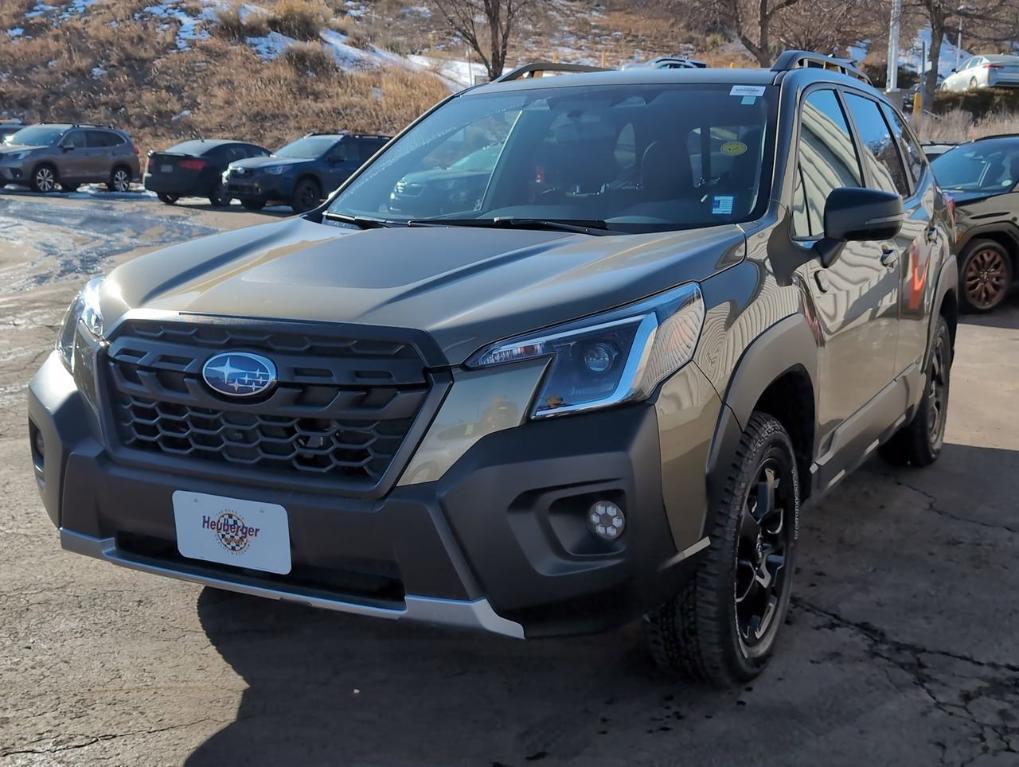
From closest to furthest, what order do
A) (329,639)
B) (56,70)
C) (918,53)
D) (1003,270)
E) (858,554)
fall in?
1. (329,639)
2. (858,554)
3. (1003,270)
4. (56,70)
5. (918,53)

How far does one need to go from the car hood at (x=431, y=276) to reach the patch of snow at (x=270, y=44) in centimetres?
3994

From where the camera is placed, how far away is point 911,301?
4594 millimetres

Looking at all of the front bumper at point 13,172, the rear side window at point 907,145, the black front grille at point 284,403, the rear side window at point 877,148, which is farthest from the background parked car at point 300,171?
the black front grille at point 284,403

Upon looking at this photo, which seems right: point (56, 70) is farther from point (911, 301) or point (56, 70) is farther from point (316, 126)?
point (911, 301)

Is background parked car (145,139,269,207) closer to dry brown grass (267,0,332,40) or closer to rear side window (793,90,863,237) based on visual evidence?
rear side window (793,90,863,237)

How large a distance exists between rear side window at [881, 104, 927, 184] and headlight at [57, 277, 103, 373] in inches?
138

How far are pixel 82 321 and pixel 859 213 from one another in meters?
2.37

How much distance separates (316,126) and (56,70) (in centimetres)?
1163

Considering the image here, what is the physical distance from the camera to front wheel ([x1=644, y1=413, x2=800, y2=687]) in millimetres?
2926

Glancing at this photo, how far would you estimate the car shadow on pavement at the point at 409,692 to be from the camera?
9.55 feet

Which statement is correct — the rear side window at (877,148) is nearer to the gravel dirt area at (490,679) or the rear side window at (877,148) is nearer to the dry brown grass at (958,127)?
the gravel dirt area at (490,679)

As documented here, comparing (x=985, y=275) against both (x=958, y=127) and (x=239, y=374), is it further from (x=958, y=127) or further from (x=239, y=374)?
(x=958, y=127)

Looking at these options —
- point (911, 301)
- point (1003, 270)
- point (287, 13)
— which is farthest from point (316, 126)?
point (911, 301)


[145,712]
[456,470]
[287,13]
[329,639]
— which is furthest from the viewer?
[287,13]
